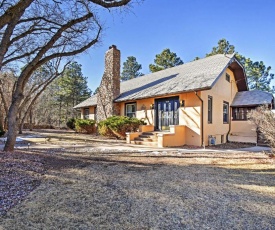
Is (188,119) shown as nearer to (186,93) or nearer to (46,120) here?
(186,93)

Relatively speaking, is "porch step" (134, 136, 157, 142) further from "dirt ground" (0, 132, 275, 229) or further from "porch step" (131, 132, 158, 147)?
"dirt ground" (0, 132, 275, 229)

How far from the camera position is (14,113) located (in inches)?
292

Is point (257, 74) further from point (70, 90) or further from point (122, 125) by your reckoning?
point (70, 90)

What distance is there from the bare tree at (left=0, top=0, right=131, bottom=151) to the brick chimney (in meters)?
4.58

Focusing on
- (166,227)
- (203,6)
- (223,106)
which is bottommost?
(166,227)

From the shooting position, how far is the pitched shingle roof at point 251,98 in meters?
13.2

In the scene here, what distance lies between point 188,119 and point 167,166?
19.6 feet

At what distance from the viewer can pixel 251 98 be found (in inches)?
558

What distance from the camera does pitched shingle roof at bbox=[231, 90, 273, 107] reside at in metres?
13.2

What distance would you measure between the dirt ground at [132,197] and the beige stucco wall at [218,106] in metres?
5.93

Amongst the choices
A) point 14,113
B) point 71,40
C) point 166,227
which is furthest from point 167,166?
point 71,40

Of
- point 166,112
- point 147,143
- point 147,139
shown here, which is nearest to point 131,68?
point 166,112

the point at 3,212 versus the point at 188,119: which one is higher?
the point at 188,119

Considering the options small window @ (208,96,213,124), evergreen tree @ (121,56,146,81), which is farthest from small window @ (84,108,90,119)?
evergreen tree @ (121,56,146,81)
